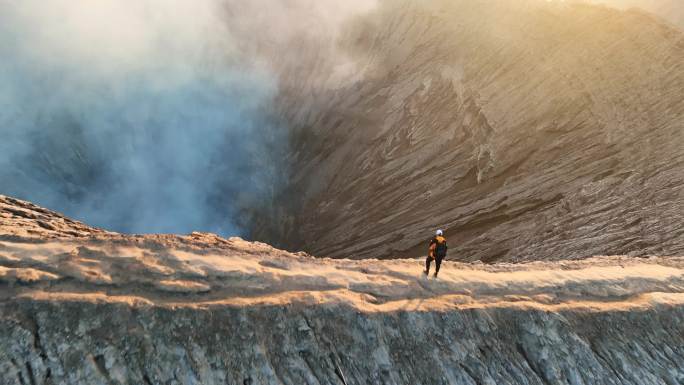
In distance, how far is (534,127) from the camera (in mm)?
28453

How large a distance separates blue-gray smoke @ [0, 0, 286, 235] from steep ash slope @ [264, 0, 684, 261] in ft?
20.8

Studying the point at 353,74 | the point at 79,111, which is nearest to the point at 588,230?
the point at 353,74

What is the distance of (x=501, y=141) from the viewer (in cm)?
2895

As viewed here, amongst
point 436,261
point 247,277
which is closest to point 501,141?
point 436,261

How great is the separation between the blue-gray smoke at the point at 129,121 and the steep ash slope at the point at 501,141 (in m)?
6.35

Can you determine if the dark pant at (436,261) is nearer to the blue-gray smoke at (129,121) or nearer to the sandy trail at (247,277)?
the sandy trail at (247,277)

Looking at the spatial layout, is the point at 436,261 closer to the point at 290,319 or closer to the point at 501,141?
the point at 290,319

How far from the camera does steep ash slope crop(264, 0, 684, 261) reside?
2312 cm

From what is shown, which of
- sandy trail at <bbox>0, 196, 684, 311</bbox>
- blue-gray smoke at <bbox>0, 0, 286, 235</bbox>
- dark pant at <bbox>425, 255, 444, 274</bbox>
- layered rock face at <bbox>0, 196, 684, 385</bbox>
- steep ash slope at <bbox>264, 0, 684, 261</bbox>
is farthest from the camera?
blue-gray smoke at <bbox>0, 0, 286, 235</bbox>

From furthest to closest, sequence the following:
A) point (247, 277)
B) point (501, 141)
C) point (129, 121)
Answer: point (129, 121), point (501, 141), point (247, 277)

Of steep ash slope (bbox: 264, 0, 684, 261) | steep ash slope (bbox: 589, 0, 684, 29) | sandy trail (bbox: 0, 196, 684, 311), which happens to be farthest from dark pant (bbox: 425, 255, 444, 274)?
steep ash slope (bbox: 589, 0, 684, 29)

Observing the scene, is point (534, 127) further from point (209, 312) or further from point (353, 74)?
point (209, 312)

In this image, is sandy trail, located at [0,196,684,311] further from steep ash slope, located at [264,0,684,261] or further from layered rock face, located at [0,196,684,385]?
steep ash slope, located at [264,0,684,261]

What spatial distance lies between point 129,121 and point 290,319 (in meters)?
38.0
